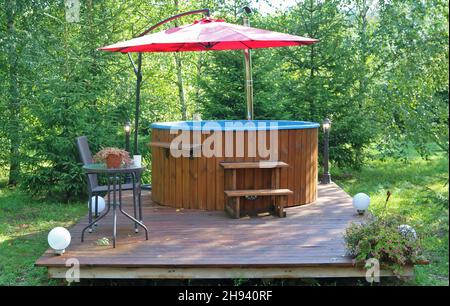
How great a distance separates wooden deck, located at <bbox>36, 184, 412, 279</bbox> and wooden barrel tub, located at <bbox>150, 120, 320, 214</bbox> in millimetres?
289

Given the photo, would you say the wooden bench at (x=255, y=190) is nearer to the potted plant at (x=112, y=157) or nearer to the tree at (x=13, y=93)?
the potted plant at (x=112, y=157)

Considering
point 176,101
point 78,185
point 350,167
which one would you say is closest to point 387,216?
point 78,185

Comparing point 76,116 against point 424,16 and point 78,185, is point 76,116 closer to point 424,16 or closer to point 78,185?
point 78,185

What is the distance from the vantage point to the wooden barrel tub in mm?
5773

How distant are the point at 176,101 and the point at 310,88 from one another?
5041 millimetres

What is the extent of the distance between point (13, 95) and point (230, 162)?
4.84m

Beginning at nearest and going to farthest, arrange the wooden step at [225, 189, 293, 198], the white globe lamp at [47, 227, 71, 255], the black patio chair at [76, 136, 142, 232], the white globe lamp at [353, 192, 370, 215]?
the white globe lamp at [47, 227, 71, 255] < the black patio chair at [76, 136, 142, 232] < the wooden step at [225, 189, 293, 198] < the white globe lamp at [353, 192, 370, 215]

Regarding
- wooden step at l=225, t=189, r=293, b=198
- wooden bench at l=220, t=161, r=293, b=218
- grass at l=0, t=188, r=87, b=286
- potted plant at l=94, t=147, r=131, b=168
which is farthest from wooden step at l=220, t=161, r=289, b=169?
grass at l=0, t=188, r=87, b=286

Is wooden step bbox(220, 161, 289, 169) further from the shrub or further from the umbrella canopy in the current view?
the shrub

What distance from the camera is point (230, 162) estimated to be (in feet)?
19.1

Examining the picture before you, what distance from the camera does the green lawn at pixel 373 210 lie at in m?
3.95

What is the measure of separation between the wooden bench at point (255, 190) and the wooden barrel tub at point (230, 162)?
11 millimetres

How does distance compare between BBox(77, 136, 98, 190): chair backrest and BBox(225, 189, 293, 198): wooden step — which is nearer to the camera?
BBox(77, 136, 98, 190): chair backrest
